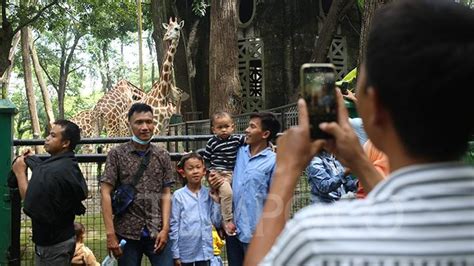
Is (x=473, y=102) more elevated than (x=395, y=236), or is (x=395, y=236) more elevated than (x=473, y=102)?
(x=473, y=102)

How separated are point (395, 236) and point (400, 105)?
0.23m

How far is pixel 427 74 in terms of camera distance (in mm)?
1097

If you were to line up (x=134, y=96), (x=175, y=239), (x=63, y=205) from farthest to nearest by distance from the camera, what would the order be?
(x=134, y=96) < (x=175, y=239) < (x=63, y=205)

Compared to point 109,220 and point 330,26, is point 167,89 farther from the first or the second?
point 109,220

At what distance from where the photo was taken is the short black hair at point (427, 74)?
1.10m

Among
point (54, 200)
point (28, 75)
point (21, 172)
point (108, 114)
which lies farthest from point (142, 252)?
point (28, 75)

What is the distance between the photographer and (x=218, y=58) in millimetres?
12508

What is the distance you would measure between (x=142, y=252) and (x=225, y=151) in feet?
2.99

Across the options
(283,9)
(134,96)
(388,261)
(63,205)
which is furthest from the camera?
(283,9)

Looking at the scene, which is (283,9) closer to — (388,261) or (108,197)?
(108,197)

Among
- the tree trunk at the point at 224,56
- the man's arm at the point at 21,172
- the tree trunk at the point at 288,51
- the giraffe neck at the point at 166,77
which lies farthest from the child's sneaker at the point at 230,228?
the tree trunk at the point at 288,51

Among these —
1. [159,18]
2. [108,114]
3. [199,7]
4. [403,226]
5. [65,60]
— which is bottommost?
[403,226]

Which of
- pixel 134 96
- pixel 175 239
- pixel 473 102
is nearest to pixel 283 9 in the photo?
pixel 134 96

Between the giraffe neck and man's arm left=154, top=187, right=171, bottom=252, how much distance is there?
9.25m
